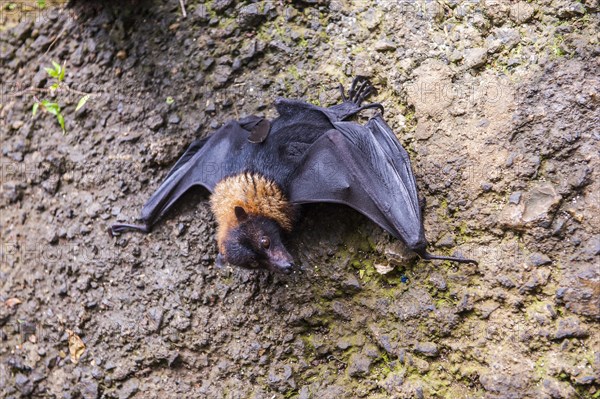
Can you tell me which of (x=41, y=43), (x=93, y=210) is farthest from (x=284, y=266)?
(x=41, y=43)

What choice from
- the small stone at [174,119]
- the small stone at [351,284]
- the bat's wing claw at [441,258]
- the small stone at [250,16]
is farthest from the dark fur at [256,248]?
the small stone at [250,16]

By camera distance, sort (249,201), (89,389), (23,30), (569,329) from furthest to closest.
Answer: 1. (23,30)
2. (89,389)
3. (249,201)
4. (569,329)

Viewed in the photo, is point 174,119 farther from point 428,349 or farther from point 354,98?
point 428,349

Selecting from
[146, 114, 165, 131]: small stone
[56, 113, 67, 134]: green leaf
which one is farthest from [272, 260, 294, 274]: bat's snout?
[56, 113, 67, 134]: green leaf

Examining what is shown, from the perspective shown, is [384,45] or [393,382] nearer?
[393,382]

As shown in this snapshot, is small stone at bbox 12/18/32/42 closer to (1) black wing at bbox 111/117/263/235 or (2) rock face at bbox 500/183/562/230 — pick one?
(1) black wing at bbox 111/117/263/235

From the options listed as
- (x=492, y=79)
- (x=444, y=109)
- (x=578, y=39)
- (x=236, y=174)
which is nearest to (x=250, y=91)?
(x=236, y=174)
